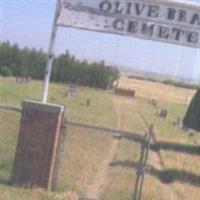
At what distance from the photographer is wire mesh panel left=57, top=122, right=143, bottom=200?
15434mm

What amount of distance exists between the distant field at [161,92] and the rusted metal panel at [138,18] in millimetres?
76551

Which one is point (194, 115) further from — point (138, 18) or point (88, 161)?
point (138, 18)

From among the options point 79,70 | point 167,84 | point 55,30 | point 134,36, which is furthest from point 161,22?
point 167,84

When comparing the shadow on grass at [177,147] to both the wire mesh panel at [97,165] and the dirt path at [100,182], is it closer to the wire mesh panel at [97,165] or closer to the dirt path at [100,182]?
the wire mesh panel at [97,165]

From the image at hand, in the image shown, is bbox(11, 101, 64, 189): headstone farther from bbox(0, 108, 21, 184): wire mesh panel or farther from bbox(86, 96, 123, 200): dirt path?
bbox(86, 96, 123, 200): dirt path

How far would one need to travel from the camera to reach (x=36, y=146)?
14.3 metres

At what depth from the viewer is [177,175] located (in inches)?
915

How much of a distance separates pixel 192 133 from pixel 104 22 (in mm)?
30638

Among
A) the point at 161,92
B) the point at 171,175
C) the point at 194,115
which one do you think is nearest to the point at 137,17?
the point at 171,175

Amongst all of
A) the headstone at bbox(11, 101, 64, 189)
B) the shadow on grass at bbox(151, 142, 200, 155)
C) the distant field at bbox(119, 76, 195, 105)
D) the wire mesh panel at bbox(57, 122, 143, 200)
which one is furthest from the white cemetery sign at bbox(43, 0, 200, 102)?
the distant field at bbox(119, 76, 195, 105)

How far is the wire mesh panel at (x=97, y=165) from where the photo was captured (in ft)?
50.6

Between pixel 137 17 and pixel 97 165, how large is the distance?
5.91 metres

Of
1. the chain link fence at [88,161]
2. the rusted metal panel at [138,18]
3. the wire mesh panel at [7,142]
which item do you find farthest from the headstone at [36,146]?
the rusted metal panel at [138,18]

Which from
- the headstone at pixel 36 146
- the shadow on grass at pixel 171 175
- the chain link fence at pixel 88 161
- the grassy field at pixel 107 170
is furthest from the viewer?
the shadow on grass at pixel 171 175
